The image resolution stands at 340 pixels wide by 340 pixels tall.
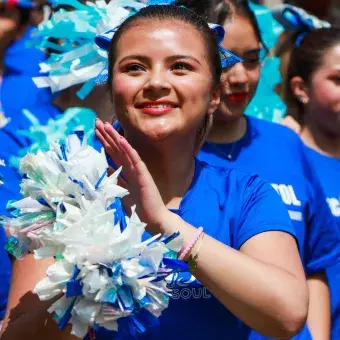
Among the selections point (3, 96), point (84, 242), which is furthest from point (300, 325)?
point (3, 96)

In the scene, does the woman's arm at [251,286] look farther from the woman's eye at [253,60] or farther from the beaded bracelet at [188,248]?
the woman's eye at [253,60]

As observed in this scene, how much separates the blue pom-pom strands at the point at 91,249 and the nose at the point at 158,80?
0.28 meters

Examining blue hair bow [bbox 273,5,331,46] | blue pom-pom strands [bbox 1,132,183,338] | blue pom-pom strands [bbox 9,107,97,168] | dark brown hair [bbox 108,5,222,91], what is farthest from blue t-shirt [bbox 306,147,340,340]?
blue pom-pom strands [bbox 1,132,183,338]

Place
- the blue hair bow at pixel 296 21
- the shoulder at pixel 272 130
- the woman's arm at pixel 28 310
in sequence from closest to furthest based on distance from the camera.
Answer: the woman's arm at pixel 28 310
the shoulder at pixel 272 130
the blue hair bow at pixel 296 21

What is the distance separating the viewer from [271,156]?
10.8 feet

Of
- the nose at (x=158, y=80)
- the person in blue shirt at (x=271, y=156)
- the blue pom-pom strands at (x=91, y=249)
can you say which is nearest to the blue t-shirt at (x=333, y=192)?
the person in blue shirt at (x=271, y=156)

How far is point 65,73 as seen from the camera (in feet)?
11.2

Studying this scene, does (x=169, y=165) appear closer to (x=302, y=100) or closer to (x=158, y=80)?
(x=158, y=80)

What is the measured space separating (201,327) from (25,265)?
1.53ft

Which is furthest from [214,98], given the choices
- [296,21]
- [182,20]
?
[296,21]

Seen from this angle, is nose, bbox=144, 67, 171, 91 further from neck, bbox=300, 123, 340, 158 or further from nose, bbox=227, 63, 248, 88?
Answer: neck, bbox=300, 123, 340, 158

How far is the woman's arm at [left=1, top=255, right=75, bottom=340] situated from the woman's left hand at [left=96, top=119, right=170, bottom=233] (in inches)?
12.0

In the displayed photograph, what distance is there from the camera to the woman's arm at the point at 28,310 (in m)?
2.17

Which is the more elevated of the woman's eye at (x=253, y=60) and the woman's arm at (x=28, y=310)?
the woman's arm at (x=28, y=310)
